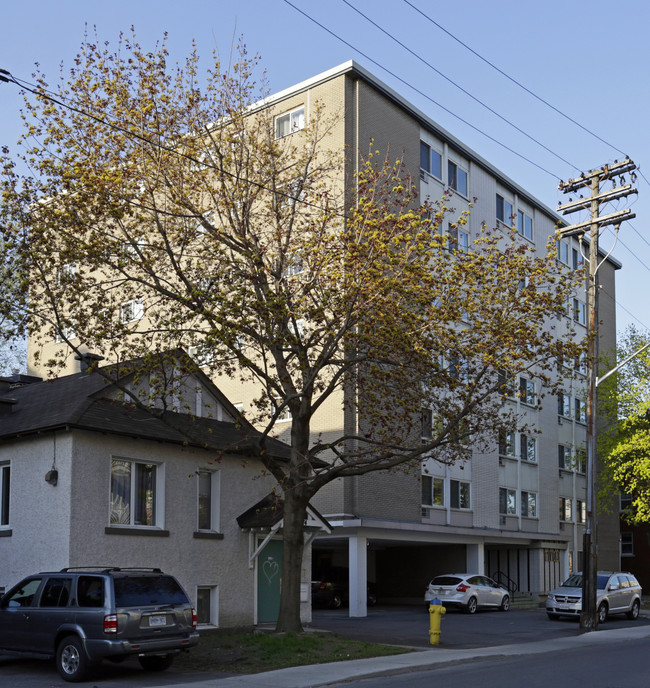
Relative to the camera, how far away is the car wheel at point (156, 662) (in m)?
15.1

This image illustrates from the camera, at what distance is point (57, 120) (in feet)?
55.3

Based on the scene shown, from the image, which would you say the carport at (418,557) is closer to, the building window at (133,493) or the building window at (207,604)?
the building window at (207,604)

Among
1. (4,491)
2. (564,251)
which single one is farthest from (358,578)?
(564,251)

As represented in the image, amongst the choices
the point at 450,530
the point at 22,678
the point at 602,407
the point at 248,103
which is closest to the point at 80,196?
the point at 248,103

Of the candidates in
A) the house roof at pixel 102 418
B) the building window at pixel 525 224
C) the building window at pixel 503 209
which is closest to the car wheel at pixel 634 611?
the house roof at pixel 102 418

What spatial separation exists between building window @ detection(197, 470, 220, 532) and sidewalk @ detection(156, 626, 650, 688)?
560cm

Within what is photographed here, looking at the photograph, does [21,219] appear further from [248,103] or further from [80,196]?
[248,103]

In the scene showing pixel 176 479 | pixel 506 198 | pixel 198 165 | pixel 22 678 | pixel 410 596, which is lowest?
pixel 410 596

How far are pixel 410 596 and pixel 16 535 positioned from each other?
2533cm

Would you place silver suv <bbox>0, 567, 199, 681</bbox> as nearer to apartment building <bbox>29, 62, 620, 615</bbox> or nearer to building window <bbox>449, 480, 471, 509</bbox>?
apartment building <bbox>29, 62, 620, 615</bbox>


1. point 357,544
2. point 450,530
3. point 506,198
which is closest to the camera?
point 357,544

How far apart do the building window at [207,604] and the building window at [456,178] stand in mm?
23022

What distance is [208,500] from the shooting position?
834 inches

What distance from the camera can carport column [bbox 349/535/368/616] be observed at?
30.0m
